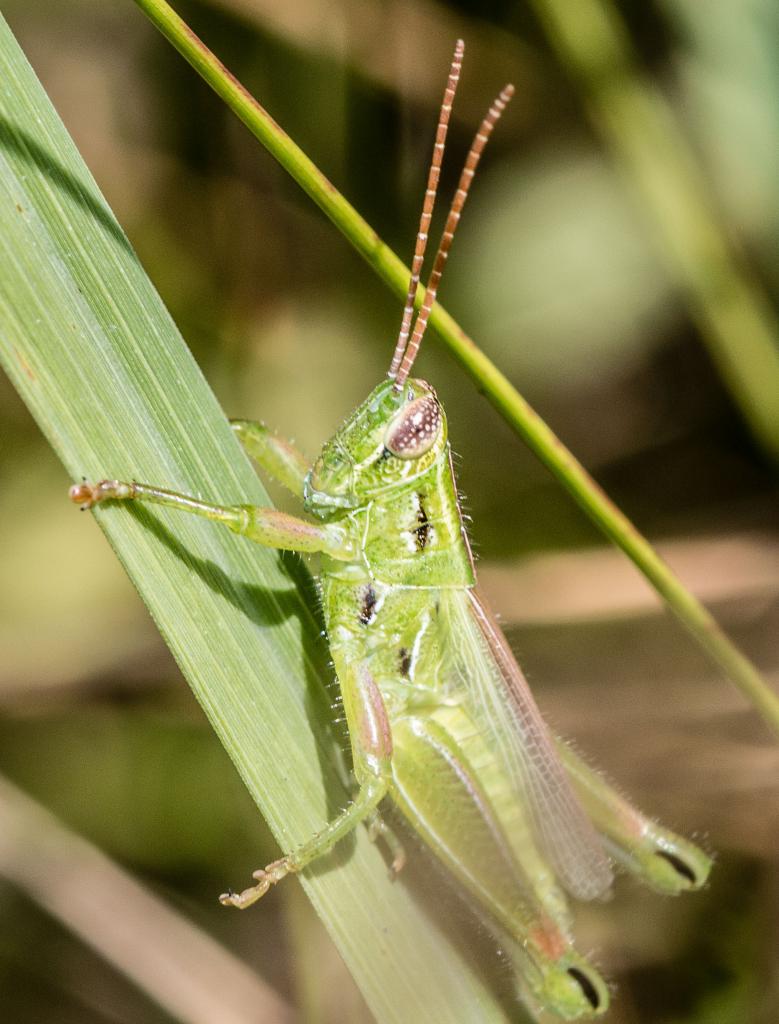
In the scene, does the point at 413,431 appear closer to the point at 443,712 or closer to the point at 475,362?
the point at 475,362

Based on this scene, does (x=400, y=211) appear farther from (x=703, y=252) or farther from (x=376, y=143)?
(x=703, y=252)

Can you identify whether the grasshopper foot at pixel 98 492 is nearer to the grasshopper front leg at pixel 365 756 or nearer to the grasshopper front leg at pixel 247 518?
the grasshopper front leg at pixel 247 518

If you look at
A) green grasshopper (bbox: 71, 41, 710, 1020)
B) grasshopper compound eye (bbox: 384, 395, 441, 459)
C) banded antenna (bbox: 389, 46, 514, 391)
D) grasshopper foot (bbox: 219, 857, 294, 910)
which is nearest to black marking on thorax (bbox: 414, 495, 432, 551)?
green grasshopper (bbox: 71, 41, 710, 1020)

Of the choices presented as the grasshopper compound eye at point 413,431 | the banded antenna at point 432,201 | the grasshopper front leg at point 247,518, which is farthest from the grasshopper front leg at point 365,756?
the banded antenna at point 432,201

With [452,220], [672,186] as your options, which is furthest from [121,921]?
[672,186]

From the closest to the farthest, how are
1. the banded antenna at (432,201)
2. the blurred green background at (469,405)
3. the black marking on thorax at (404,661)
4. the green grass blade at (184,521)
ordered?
the green grass blade at (184,521) < the banded antenna at (432,201) < the black marking on thorax at (404,661) < the blurred green background at (469,405)

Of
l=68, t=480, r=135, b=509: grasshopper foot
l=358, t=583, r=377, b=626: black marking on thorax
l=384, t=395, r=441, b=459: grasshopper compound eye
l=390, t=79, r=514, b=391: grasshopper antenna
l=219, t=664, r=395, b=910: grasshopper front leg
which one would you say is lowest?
l=219, t=664, r=395, b=910: grasshopper front leg

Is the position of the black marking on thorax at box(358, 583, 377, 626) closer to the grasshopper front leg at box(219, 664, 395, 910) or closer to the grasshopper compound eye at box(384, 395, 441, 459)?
the grasshopper front leg at box(219, 664, 395, 910)

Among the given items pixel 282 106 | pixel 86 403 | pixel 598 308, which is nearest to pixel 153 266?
pixel 282 106
